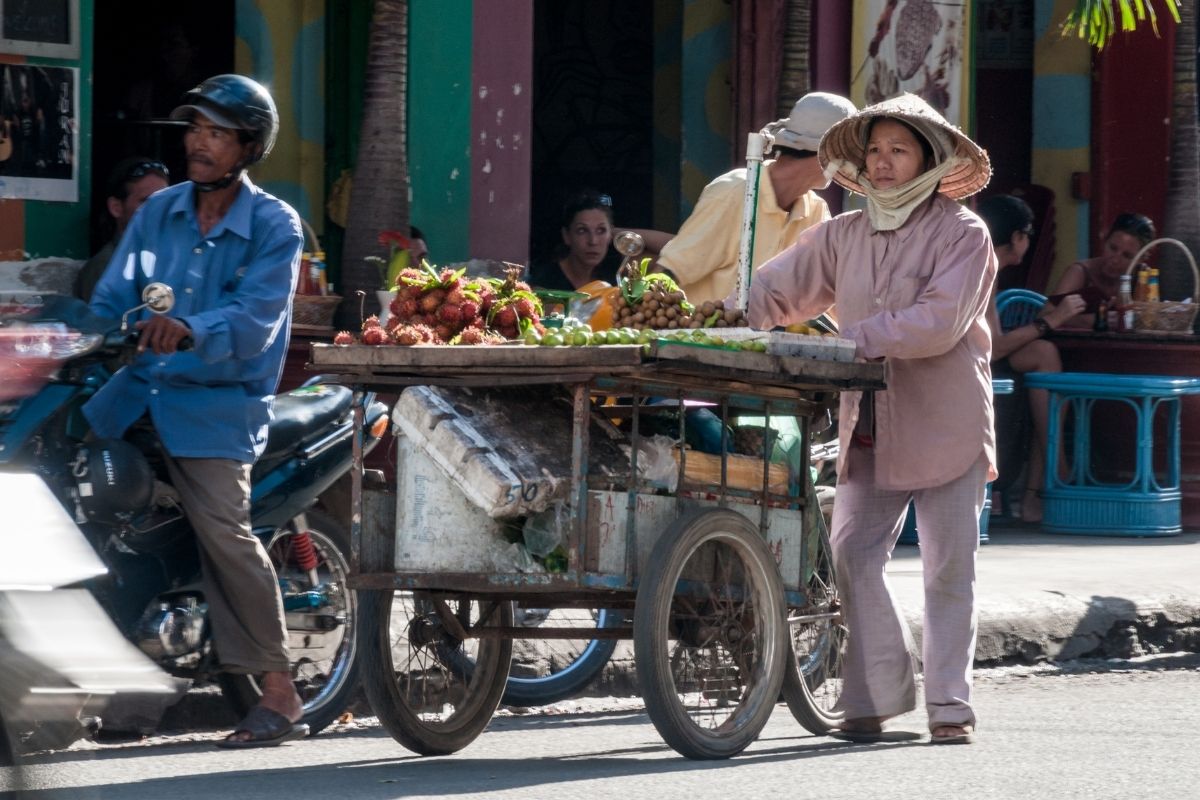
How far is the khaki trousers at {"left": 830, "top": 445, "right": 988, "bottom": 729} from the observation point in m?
6.13

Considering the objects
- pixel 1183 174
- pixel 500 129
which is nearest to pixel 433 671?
pixel 500 129

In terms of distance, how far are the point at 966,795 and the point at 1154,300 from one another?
6849 millimetres

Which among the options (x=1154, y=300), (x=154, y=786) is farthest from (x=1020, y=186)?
(x=154, y=786)

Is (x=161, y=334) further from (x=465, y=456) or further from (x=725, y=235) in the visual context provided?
(x=725, y=235)

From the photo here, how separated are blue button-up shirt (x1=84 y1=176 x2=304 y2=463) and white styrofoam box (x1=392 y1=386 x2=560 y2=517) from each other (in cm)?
48

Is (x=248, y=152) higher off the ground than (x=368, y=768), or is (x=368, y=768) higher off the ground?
(x=248, y=152)

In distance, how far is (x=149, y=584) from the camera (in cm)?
588

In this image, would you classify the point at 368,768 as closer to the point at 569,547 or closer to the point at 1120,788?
the point at 569,547

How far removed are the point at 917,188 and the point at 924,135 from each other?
15 cm

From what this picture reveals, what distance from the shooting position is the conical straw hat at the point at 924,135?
6066mm

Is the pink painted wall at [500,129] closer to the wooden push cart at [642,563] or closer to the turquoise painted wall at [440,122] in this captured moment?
the turquoise painted wall at [440,122]

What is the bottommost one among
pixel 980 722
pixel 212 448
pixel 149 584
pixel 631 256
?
pixel 980 722

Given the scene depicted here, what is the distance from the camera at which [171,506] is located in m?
5.92

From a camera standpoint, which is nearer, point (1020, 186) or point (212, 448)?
point (212, 448)
